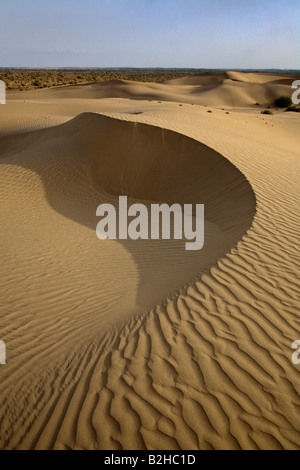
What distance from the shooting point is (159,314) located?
361 cm

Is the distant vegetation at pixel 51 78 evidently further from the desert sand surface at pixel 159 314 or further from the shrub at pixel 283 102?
the desert sand surface at pixel 159 314

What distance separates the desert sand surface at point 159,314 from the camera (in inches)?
96.3

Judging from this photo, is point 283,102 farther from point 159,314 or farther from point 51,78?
point 51,78

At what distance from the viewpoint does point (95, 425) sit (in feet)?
8.05

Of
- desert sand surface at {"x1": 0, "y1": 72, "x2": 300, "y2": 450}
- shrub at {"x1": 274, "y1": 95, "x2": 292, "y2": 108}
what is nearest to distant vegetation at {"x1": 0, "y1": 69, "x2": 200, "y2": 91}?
shrub at {"x1": 274, "y1": 95, "x2": 292, "y2": 108}

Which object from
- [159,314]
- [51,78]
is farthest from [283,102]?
[51,78]

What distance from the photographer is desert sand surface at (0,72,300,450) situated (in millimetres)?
2447

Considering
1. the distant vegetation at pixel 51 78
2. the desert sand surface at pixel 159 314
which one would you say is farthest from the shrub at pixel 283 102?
the distant vegetation at pixel 51 78

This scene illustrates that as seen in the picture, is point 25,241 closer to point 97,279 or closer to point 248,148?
point 97,279

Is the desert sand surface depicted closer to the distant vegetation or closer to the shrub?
the shrub

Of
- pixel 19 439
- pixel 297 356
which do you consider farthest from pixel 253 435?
pixel 19 439

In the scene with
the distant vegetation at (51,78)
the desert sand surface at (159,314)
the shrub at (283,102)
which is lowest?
the desert sand surface at (159,314)

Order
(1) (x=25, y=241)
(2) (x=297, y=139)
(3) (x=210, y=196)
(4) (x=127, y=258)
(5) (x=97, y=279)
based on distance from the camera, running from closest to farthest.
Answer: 1. (5) (x=97, y=279)
2. (4) (x=127, y=258)
3. (1) (x=25, y=241)
4. (3) (x=210, y=196)
5. (2) (x=297, y=139)

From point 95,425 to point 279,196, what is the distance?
604 centimetres
